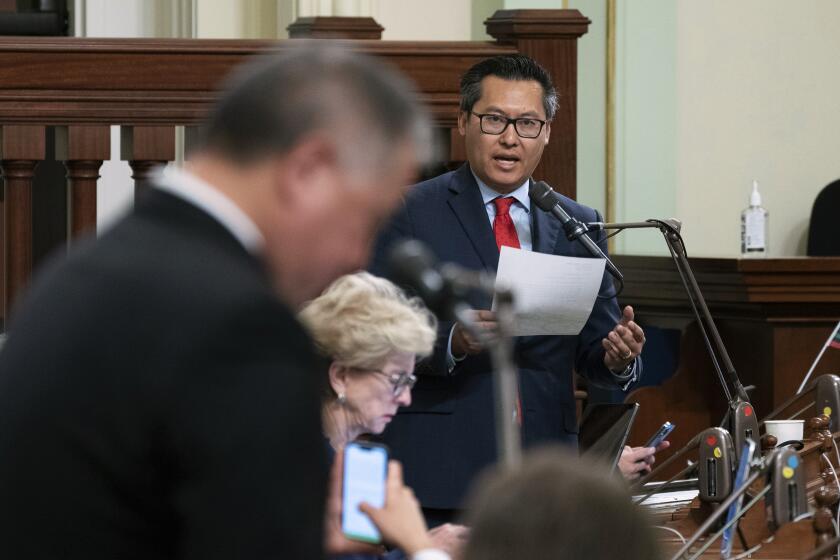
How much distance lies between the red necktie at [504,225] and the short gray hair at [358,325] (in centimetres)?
80

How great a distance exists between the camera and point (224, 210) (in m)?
1.37

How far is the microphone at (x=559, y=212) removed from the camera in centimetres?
318

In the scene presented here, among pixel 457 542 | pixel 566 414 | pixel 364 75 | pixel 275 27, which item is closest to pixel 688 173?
pixel 275 27

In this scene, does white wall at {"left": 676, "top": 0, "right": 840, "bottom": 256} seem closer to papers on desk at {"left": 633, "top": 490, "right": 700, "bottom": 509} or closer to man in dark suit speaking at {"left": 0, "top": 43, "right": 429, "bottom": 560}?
papers on desk at {"left": 633, "top": 490, "right": 700, "bottom": 509}

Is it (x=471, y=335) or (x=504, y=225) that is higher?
(x=504, y=225)

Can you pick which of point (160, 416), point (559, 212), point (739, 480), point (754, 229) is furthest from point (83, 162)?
point (754, 229)

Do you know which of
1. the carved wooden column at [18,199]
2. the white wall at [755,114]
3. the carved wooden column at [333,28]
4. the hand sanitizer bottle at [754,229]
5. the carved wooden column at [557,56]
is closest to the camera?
the carved wooden column at [18,199]

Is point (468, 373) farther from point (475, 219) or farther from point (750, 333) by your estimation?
point (750, 333)

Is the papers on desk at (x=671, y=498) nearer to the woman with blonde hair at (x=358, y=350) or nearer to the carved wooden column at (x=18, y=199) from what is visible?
the woman with blonde hair at (x=358, y=350)

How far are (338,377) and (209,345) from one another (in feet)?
4.48

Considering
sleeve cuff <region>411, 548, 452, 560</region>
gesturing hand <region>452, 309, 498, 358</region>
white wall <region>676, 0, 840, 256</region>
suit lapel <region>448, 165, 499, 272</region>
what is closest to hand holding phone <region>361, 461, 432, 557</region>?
sleeve cuff <region>411, 548, 452, 560</region>

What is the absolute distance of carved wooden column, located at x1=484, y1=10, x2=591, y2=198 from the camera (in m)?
3.80

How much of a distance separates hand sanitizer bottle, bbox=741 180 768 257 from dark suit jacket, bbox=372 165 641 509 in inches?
105

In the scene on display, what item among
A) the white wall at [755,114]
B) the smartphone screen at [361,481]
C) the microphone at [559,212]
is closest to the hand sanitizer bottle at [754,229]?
the white wall at [755,114]
